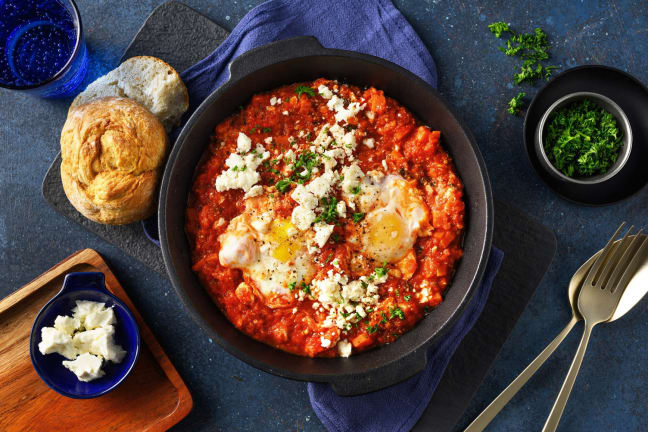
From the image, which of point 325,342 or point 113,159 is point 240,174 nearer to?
point 113,159

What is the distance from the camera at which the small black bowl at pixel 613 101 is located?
3.87 metres

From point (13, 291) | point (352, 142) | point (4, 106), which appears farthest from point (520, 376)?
point (4, 106)

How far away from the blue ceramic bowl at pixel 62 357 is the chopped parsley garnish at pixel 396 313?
178cm

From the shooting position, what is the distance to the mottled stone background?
3955mm

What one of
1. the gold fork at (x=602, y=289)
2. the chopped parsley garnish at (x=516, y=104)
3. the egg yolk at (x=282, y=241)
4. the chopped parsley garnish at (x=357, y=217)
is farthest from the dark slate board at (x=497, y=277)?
the chopped parsley garnish at (x=357, y=217)

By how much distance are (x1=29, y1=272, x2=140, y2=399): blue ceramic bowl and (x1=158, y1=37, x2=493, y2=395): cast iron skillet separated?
660 mm

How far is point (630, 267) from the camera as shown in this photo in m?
3.82

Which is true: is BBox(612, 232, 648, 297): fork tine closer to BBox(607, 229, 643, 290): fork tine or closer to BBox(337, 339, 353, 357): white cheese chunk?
BBox(607, 229, 643, 290): fork tine

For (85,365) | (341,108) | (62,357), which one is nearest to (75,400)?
(62,357)

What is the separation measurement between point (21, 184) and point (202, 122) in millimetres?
1705

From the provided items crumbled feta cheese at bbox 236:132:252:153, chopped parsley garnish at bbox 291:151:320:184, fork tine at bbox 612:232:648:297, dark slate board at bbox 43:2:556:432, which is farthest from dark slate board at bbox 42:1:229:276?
fork tine at bbox 612:232:648:297

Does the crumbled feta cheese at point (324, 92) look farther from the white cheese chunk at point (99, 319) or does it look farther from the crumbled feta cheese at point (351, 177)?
the white cheese chunk at point (99, 319)

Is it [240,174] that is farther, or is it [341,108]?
[341,108]

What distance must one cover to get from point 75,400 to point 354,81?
10.1 ft
